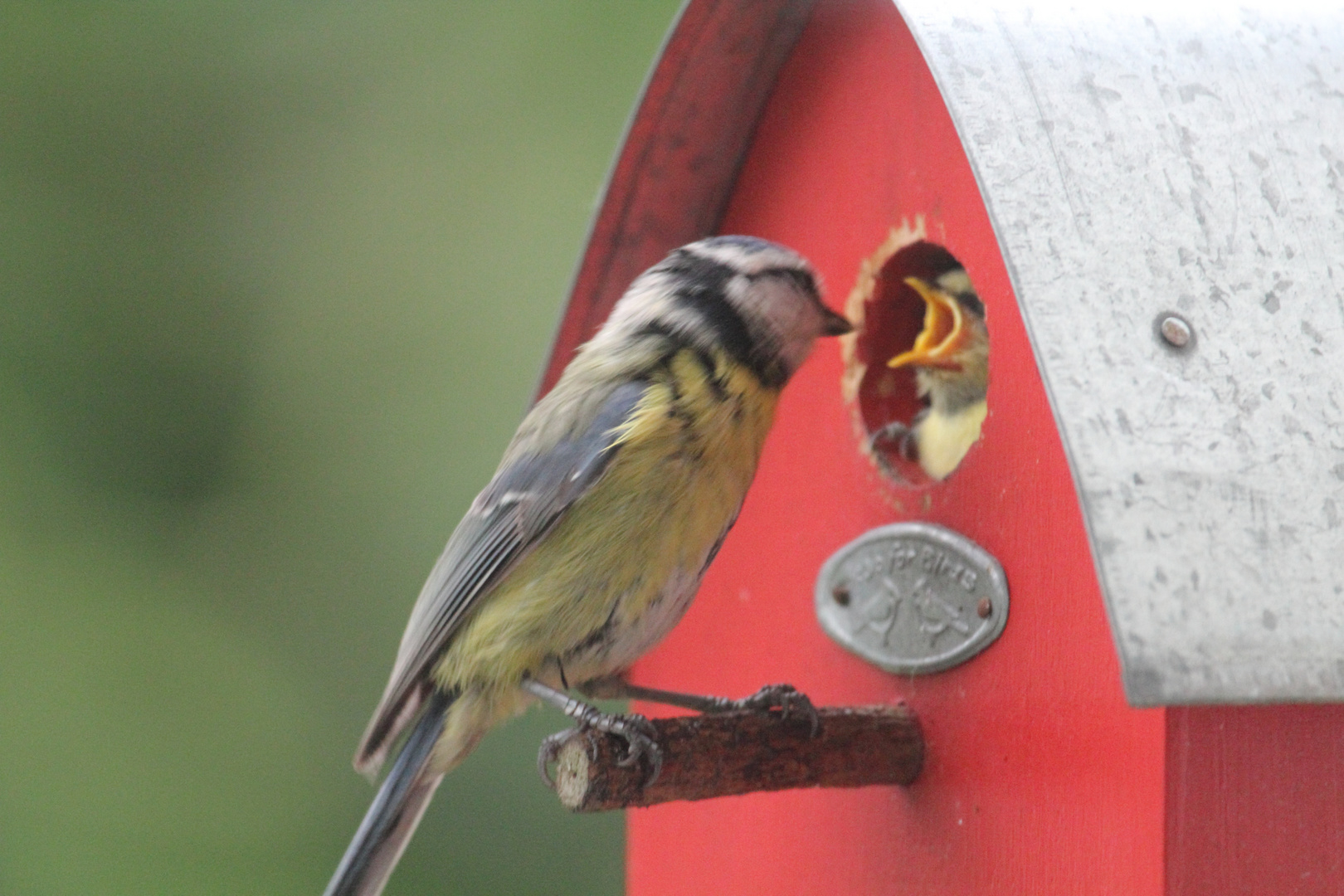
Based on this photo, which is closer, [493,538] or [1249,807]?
[1249,807]

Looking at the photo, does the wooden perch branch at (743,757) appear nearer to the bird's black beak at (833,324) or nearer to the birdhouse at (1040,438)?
the birdhouse at (1040,438)

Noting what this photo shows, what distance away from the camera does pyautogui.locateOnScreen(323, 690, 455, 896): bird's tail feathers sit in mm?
1566

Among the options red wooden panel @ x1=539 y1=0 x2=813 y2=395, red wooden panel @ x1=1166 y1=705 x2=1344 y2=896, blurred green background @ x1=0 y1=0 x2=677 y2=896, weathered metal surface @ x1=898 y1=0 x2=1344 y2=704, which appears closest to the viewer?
weathered metal surface @ x1=898 y1=0 x2=1344 y2=704

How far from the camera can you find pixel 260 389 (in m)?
3.13

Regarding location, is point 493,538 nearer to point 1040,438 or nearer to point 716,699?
point 716,699

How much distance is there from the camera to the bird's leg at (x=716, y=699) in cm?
138

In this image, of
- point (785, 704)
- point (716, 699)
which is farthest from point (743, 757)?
point (716, 699)

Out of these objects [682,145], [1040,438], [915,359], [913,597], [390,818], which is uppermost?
[682,145]

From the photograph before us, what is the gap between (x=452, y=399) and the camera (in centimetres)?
321

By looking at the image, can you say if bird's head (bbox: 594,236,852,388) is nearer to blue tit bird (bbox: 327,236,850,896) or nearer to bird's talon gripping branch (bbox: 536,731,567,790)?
blue tit bird (bbox: 327,236,850,896)

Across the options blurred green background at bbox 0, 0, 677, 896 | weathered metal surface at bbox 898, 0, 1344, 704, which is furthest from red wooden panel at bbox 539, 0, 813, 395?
blurred green background at bbox 0, 0, 677, 896

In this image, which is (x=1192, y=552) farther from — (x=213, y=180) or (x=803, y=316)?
(x=213, y=180)

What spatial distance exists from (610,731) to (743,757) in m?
0.13

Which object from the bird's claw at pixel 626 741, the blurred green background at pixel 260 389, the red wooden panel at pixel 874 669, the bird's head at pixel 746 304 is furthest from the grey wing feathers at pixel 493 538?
the blurred green background at pixel 260 389
